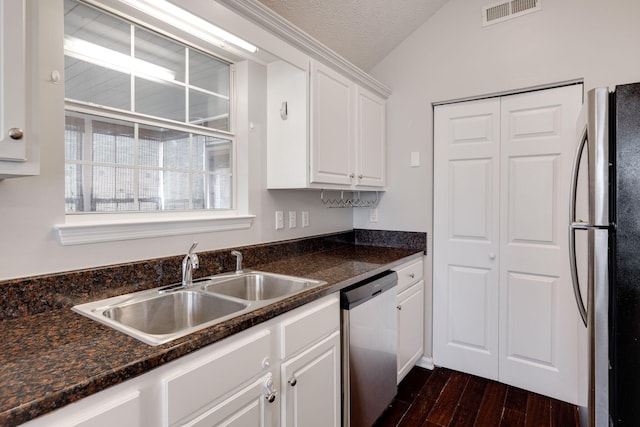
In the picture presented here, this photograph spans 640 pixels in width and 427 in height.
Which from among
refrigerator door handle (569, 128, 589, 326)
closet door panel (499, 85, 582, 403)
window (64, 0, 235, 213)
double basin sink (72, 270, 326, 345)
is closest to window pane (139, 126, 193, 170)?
window (64, 0, 235, 213)

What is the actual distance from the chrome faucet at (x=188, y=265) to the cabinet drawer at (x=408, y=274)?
128cm

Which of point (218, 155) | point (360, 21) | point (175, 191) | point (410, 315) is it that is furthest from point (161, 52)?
point (410, 315)

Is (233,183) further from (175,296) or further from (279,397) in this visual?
(279,397)

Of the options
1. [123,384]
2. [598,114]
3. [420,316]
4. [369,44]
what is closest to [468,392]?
[420,316]

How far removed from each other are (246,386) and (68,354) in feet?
1.74

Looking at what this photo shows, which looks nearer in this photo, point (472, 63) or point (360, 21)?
point (360, 21)

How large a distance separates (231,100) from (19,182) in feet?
3.91

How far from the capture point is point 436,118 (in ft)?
8.99

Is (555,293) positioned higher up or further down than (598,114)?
further down

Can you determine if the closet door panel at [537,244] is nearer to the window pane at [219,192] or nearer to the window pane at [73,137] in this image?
the window pane at [219,192]

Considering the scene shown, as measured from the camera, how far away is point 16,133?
3.00 feet

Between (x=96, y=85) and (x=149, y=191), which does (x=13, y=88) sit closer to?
(x=96, y=85)

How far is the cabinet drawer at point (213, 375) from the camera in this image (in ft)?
3.11

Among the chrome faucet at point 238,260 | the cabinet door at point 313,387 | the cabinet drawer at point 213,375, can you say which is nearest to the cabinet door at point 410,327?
the cabinet door at point 313,387
